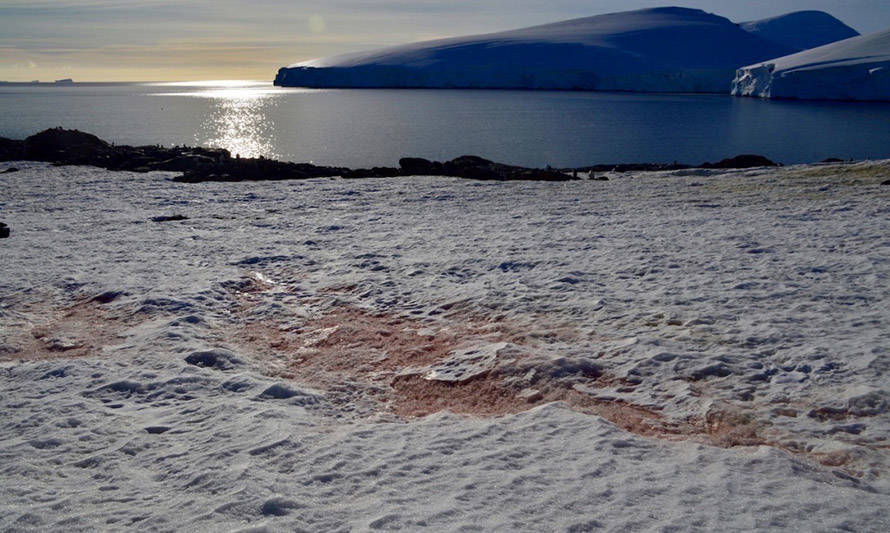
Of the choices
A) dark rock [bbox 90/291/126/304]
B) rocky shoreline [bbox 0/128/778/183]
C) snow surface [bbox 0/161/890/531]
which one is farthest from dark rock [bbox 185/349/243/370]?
rocky shoreline [bbox 0/128/778/183]

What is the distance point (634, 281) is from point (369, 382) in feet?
14.8

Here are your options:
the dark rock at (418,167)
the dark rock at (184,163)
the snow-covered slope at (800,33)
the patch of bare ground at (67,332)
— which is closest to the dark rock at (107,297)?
the patch of bare ground at (67,332)

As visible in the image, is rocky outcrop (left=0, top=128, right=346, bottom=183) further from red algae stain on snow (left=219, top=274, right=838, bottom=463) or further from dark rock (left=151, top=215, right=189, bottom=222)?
red algae stain on snow (left=219, top=274, right=838, bottom=463)

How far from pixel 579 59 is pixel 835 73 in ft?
195

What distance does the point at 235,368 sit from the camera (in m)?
7.43

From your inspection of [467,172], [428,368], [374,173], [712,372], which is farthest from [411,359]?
[374,173]

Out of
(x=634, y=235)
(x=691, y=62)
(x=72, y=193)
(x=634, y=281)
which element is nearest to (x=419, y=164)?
(x=72, y=193)

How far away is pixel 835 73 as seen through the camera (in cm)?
9125

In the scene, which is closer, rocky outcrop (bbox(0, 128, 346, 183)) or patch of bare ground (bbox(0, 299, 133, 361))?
patch of bare ground (bbox(0, 299, 133, 361))

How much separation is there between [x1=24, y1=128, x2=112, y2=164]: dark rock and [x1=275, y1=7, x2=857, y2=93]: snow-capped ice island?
120 m

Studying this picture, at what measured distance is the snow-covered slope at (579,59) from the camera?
136 m

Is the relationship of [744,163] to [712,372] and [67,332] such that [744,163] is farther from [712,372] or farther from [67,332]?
[67,332]

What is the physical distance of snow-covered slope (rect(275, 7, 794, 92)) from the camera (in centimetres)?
13638

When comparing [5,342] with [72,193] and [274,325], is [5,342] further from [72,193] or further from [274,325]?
[72,193]
